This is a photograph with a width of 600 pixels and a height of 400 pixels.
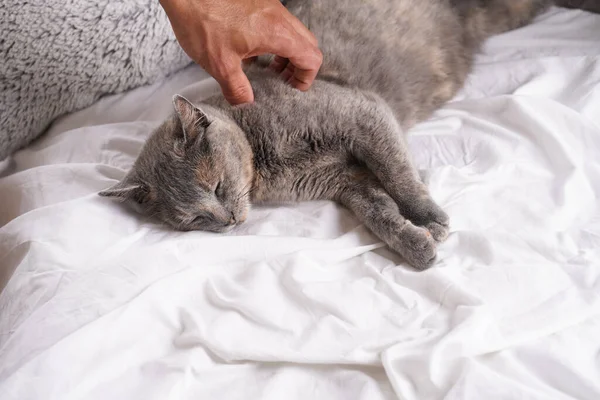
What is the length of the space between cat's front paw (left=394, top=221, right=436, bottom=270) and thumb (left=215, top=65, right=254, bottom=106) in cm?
51

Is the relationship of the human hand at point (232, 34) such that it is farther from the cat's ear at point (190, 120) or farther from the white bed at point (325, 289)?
the white bed at point (325, 289)

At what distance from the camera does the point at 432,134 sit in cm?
144

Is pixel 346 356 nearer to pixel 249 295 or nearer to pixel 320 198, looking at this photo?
pixel 249 295

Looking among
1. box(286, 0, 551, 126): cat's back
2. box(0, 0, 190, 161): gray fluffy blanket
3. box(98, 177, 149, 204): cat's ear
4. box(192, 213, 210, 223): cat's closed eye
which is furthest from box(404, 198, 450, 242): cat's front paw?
box(0, 0, 190, 161): gray fluffy blanket

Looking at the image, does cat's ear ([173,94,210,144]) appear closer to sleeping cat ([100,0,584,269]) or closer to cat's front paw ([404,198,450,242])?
sleeping cat ([100,0,584,269])

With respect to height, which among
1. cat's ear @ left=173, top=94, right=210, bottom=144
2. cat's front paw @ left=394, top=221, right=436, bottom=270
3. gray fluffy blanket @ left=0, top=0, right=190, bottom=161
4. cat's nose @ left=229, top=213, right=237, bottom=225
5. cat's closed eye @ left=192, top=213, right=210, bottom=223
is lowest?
cat's front paw @ left=394, top=221, right=436, bottom=270

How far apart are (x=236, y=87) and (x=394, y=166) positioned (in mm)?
438

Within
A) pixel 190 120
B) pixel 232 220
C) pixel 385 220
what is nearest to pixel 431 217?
pixel 385 220

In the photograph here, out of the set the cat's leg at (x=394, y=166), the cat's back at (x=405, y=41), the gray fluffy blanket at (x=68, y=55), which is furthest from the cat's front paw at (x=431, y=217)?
the gray fluffy blanket at (x=68, y=55)

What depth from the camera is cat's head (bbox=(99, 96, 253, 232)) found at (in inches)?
47.0

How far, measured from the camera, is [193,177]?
1197 millimetres

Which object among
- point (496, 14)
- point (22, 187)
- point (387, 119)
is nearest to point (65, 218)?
point (22, 187)

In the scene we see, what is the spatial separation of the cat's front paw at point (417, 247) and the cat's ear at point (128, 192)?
627 mm

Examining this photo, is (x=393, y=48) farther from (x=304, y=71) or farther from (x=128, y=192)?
(x=128, y=192)
